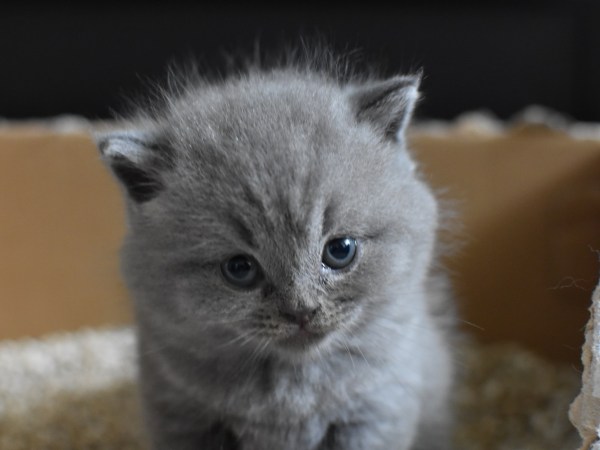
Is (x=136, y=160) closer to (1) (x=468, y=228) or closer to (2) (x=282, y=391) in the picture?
(2) (x=282, y=391)

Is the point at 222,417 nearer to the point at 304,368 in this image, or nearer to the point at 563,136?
the point at 304,368

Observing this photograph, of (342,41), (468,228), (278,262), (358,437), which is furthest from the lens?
(342,41)

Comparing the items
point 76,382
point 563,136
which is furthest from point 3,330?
point 563,136

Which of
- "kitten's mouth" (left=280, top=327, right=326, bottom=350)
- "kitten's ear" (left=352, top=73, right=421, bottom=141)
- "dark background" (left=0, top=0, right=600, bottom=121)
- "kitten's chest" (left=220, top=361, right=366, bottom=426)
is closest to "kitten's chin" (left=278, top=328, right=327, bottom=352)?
"kitten's mouth" (left=280, top=327, right=326, bottom=350)

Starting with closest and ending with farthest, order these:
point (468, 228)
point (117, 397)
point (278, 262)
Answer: point (278, 262) < point (117, 397) < point (468, 228)

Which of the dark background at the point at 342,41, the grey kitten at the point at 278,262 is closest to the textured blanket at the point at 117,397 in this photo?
the grey kitten at the point at 278,262

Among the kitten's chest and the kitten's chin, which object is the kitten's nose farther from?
the kitten's chest

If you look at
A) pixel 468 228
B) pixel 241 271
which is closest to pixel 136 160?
pixel 241 271
